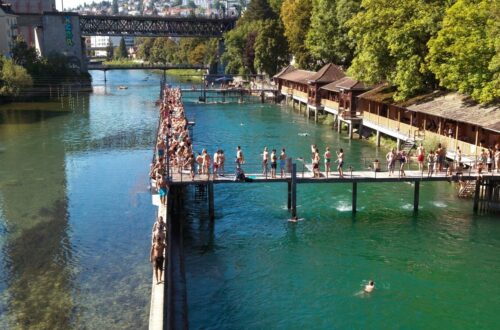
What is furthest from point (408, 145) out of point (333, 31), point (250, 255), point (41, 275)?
point (333, 31)

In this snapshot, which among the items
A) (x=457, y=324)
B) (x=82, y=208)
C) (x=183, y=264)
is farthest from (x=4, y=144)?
(x=457, y=324)

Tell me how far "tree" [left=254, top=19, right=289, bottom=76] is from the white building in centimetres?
4385

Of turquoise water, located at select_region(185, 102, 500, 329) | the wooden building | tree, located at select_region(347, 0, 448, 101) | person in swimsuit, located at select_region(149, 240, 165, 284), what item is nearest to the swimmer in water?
turquoise water, located at select_region(185, 102, 500, 329)

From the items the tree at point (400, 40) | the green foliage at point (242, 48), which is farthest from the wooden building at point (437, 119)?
the green foliage at point (242, 48)

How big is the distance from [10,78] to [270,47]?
44.5 m

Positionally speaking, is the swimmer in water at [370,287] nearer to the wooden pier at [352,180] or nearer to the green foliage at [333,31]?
the wooden pier at [352,180]

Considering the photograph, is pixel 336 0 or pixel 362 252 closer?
pixel 362 252

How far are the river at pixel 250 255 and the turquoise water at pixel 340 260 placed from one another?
Result: 2.6 inches

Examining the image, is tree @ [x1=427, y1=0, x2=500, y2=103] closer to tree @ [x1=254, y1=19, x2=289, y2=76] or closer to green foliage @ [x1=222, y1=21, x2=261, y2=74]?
tree @ [x1=254, y1=19, x2=289, y2=76]

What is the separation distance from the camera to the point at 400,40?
46531 millimetres

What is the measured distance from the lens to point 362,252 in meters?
26.3

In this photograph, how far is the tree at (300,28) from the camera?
9262 cm

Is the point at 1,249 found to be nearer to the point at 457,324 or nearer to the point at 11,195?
the point at 11,195

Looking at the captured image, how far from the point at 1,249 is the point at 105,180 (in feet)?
43.0
